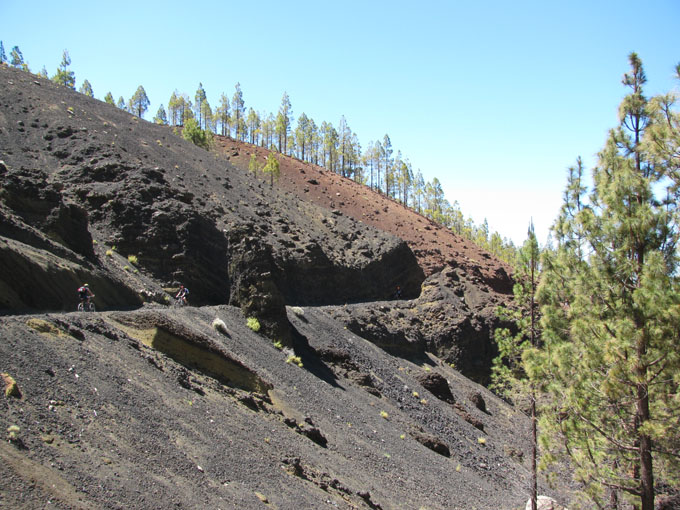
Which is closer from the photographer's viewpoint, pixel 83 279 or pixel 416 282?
pixel 83 279

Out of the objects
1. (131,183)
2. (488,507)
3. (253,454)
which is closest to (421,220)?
(131,183)

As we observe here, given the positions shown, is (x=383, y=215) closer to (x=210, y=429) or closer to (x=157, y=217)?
(x=157, y=217)

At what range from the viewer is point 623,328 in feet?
30.0

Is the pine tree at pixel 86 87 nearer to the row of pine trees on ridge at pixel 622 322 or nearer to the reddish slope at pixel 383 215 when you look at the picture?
the reddish slope at pixel 383 215

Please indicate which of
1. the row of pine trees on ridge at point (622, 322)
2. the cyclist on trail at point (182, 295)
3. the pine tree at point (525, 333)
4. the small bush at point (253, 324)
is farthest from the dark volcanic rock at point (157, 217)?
the row of pine trees on ridge at point (622, 322)

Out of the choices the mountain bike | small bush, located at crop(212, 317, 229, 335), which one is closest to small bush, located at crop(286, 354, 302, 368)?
small bush, located at crop(212, 317, 229, 335)

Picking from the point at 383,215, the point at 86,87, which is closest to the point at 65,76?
the point at 86,87

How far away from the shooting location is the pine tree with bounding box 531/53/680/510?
907 cm

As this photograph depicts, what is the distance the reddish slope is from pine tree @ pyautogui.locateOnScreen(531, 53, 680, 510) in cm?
4970

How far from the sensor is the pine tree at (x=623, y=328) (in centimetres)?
907

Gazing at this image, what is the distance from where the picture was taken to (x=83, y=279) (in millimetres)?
18859

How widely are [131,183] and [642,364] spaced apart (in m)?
30.7

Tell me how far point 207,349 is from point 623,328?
11.4 m

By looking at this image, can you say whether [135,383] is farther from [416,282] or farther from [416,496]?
[416,282]
